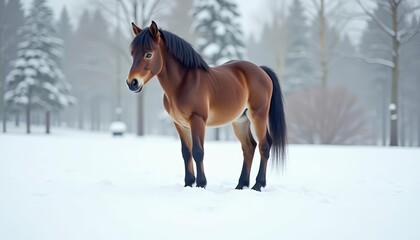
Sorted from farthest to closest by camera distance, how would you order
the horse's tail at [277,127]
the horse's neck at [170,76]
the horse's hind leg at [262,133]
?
the horse's tail at [277,127]
the horse's hind leg at [262,133]
the horse's neck at [170,76]

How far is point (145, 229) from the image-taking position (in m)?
2.45

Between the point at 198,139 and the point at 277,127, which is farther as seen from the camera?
the point at 277,127

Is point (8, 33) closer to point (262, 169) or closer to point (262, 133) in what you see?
point (262, 133)

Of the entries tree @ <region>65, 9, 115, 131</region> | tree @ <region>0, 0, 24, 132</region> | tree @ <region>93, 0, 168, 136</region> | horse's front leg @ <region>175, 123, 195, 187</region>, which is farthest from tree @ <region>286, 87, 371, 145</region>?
tree @ <region>65, 9, 115, 131</region>

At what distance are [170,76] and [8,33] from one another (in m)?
22.1

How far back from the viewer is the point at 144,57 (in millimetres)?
3656

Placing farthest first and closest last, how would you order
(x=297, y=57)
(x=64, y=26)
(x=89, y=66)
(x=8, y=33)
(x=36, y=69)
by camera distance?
(x=64, y=26)
(x=89, y=66)
(x=297, y=57)
(x=8, y=33)
(x=36, y=69)

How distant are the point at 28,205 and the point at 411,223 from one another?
11.1 ft

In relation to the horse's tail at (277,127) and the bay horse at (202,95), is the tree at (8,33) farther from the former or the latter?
the horse's tail at (277,127)

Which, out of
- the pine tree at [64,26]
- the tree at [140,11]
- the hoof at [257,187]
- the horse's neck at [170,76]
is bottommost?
the hoof at [257,187]

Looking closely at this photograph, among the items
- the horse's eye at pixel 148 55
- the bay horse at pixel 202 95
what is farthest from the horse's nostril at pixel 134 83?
the horse's eye at pixel 148 55

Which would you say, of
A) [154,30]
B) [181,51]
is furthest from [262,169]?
[154,30]

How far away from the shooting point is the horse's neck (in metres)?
3.90

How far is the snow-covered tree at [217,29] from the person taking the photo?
15.8m
